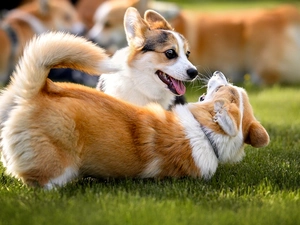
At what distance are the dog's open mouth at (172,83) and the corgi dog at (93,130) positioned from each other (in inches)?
29.1

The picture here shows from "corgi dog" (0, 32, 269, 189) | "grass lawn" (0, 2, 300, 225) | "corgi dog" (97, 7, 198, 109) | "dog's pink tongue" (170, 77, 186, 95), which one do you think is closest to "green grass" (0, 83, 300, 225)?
"grass lawn" (0, 2, 300, 225)

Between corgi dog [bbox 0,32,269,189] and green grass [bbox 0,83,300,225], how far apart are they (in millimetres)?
115

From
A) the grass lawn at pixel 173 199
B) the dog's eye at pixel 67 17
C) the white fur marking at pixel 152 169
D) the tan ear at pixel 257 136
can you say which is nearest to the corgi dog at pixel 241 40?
the dog's eye at pixel 67 17

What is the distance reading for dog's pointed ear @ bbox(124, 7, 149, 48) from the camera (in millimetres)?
4672

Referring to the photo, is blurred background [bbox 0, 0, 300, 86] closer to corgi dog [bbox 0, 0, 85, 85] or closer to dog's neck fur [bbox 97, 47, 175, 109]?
corgi dog [bbox 0, 0, 85, 85]

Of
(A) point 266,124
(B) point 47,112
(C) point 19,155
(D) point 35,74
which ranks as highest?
(D) point 35,74

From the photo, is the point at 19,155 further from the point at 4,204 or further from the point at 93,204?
the point at 93,204

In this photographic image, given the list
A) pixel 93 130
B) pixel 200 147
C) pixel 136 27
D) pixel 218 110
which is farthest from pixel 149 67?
pixel 93 130

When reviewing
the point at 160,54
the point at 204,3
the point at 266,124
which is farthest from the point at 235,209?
the point at 204,3

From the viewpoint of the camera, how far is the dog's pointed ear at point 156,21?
4863 millimetres

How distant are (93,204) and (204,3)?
16.8m

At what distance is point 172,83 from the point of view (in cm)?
464

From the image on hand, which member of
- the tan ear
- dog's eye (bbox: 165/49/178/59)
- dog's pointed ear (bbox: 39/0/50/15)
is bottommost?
the tan ear

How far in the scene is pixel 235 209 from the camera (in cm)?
314
